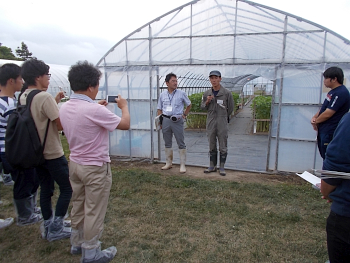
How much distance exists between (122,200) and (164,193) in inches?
26.5

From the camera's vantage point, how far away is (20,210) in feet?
10.5

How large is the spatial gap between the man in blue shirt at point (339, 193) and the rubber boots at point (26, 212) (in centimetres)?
319

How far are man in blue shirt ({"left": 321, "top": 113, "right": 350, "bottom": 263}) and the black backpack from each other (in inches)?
96.5

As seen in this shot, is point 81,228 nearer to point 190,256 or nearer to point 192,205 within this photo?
point 190,256

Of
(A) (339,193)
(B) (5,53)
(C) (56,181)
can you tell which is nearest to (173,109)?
(C) (56,181)

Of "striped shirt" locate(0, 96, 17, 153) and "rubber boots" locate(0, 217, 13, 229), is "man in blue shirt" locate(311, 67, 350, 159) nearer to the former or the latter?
"striped shirt" locate(0, 96, 17, 153)

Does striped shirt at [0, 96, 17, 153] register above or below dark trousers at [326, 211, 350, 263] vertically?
above

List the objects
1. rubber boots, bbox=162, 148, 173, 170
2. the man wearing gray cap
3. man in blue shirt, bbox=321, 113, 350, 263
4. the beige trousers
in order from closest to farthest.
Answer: man in blue shirt, bbox=321, 113, 350, 263
the beige trousers
the man wearing gray cap
rubber boots, bbox=162, 148, 173, 170

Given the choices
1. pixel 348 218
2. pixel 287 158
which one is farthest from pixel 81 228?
pixel 287 158

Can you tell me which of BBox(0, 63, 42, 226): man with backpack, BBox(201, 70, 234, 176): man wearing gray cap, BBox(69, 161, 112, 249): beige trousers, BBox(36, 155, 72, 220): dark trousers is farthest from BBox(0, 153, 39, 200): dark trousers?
BBox(201, 70, 234, 176): man wearing gray cap

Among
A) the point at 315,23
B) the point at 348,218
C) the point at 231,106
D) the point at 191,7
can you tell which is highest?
the point at 191,7

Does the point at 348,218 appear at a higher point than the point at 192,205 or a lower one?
higher

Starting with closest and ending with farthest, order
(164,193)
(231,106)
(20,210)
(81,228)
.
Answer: (81,228) < (20,210) < (164,193) < (231,106)

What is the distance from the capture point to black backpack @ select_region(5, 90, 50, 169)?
2.47 meters
